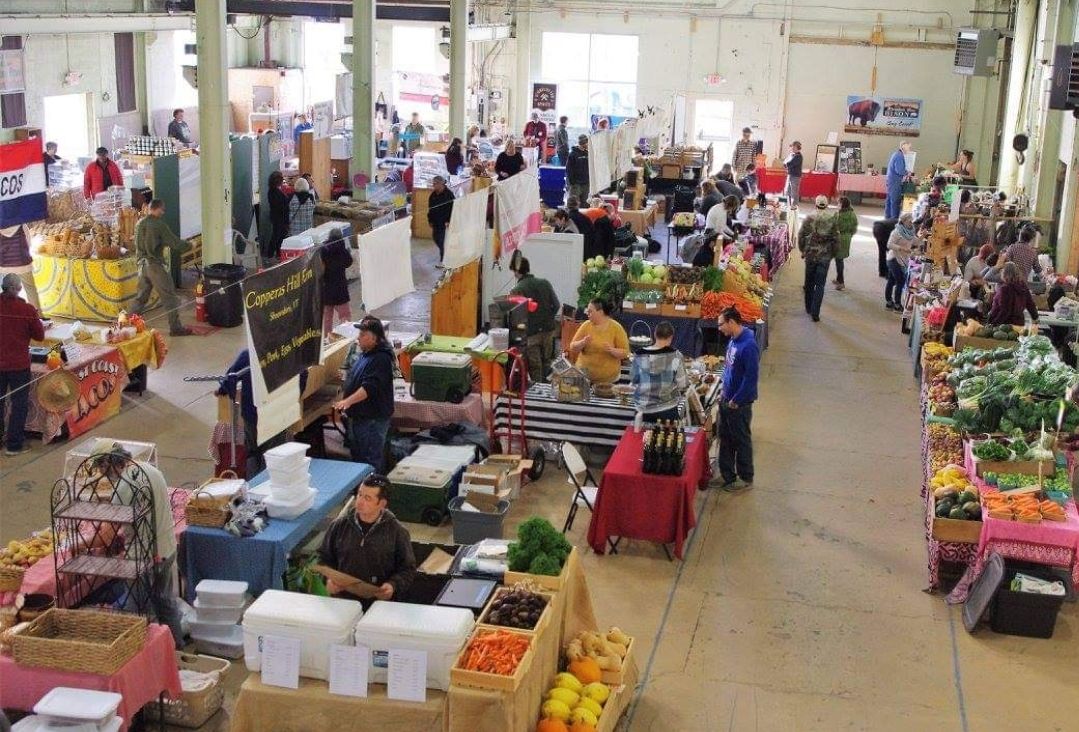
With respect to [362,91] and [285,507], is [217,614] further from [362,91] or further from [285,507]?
[362,91]

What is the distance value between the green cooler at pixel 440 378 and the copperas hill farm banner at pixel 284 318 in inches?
94.5

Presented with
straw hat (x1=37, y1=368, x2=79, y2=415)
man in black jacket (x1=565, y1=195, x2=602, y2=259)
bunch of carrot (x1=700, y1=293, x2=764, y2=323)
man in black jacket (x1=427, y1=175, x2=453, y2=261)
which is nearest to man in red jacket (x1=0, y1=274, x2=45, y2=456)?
straw hat (x1=37, y1=368, x2=79, y2=415)

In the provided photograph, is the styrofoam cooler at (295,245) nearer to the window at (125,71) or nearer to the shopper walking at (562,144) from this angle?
the shopper walking at (562,144)

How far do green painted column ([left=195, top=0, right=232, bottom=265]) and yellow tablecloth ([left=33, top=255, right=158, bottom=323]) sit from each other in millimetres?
1100

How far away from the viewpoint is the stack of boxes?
24.6 ft

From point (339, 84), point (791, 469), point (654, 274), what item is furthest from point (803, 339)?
point (339, 84)

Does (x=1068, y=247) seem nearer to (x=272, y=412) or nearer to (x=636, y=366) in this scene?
(x=636, y=366)

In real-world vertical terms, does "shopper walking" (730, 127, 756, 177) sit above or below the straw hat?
above

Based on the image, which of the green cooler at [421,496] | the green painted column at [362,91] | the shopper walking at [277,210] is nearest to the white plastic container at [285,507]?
the green cooler at [421,496]

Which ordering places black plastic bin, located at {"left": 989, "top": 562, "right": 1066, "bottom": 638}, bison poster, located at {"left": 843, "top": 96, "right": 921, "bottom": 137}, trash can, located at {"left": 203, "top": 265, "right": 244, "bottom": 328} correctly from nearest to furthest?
1. black plastic bin, located at {"left": 989, "top": 562, "right": 1066, "bottom": 638}
2. trash can, located at {"left": 203, "top": 265, "right": 244, "bottom": 328}
3. bison poster, located at {"left": 843, "top": 96, "right": 921, "bottom": 137}

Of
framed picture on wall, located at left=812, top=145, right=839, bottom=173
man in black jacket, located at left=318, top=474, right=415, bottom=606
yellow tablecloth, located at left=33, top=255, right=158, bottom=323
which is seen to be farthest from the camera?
framed picture on wall, located at left=812, top=145, right=839, bottom=173

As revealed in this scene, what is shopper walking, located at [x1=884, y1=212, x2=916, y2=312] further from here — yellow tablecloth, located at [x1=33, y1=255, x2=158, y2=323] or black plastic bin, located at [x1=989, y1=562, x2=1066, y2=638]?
yellow tablecloth, located at [x1=33, y1=255, x2=158, y2=323]

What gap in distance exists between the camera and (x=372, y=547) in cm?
662

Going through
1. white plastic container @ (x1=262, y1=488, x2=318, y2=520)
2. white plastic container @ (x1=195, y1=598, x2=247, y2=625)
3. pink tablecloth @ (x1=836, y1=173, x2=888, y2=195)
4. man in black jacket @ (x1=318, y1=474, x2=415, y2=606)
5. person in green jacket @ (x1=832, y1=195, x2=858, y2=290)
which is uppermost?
person in green jacket @ (x1=832, y1=195, x2=858, y2=290)
